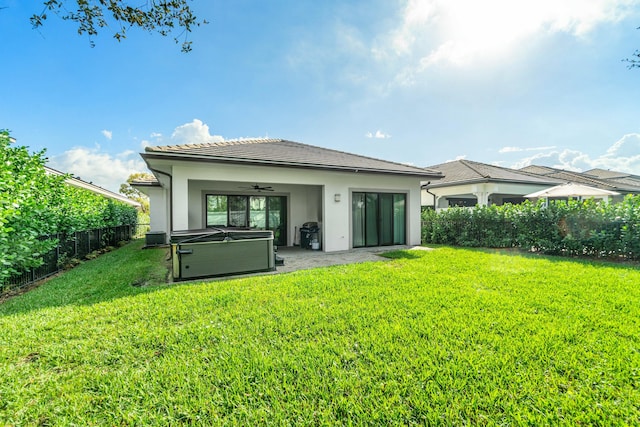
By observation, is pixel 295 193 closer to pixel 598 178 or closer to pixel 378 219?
pixel 378 219

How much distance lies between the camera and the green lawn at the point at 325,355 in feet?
7.06

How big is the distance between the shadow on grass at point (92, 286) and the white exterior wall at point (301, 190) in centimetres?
163

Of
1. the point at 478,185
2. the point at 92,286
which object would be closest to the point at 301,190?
the point at 92,286

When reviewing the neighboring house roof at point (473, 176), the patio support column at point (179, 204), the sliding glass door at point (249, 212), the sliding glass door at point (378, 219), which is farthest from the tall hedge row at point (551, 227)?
the patio support column at point (179, 204)

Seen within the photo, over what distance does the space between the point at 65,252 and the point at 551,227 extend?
16.6 metres

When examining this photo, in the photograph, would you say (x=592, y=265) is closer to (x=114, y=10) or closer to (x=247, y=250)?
(x=247, y=250)

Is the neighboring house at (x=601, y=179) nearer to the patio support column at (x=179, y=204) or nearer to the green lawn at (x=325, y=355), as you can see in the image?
the green lawn at (x=325, y=355)

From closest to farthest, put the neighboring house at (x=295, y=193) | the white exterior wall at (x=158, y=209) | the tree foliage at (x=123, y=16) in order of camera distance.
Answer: the tree foliage at (x=123, y=16) < the neighboring house at (x=295, y=193) < the white exterior wall at (x=158, y=209)

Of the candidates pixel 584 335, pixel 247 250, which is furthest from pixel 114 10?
pixel 584 335

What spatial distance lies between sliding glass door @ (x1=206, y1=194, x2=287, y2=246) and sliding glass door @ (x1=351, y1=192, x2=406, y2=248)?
3.64 metres

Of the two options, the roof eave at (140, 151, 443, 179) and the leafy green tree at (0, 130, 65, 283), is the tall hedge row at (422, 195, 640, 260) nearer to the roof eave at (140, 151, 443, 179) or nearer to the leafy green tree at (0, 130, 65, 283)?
the roof eave at (140, 151, 443, 179)

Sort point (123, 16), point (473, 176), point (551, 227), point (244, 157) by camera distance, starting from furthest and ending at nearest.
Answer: point (473, 176) → point (551, 227) → point (244, 157) → point (123, 16)

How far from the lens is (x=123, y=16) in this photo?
3.98m

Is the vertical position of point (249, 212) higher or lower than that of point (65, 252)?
higher
